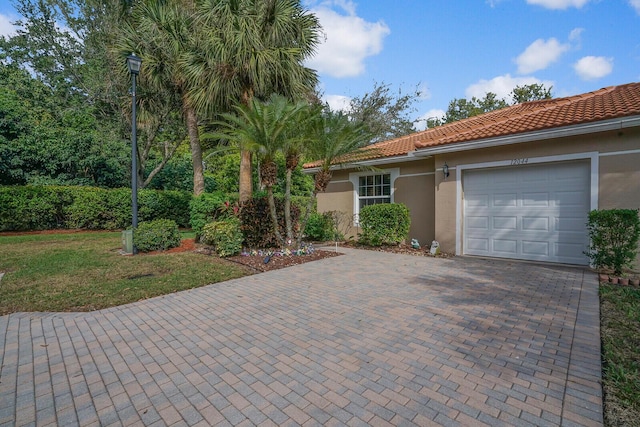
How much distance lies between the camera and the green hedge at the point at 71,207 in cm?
1176

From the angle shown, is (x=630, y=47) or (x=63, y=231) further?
(x=63, y=231)

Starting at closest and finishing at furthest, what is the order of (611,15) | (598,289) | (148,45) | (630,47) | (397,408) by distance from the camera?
(397,408) < (598,289) < (611,15) < (630,47) < (148,45)

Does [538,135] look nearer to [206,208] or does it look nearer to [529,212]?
[529,212]

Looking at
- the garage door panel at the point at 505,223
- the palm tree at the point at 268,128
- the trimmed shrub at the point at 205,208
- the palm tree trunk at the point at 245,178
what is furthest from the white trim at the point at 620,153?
the trimmed shrub at the point at 205,208

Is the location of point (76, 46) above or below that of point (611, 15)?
above

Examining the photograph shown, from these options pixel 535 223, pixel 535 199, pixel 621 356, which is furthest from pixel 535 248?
pixel 621 356

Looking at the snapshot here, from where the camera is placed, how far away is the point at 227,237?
8312 millimetres

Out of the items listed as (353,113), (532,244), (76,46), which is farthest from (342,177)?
(76,46)

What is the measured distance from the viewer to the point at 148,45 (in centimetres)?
1121

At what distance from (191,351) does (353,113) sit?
2305 centimetres

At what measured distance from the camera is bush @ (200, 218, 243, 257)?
8.30 m

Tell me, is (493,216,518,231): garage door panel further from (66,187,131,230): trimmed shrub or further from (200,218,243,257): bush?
(66,187,131,230): trimmed shrub

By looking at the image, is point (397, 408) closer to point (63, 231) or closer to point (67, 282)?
point (67, 282)

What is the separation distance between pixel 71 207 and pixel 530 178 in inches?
646
